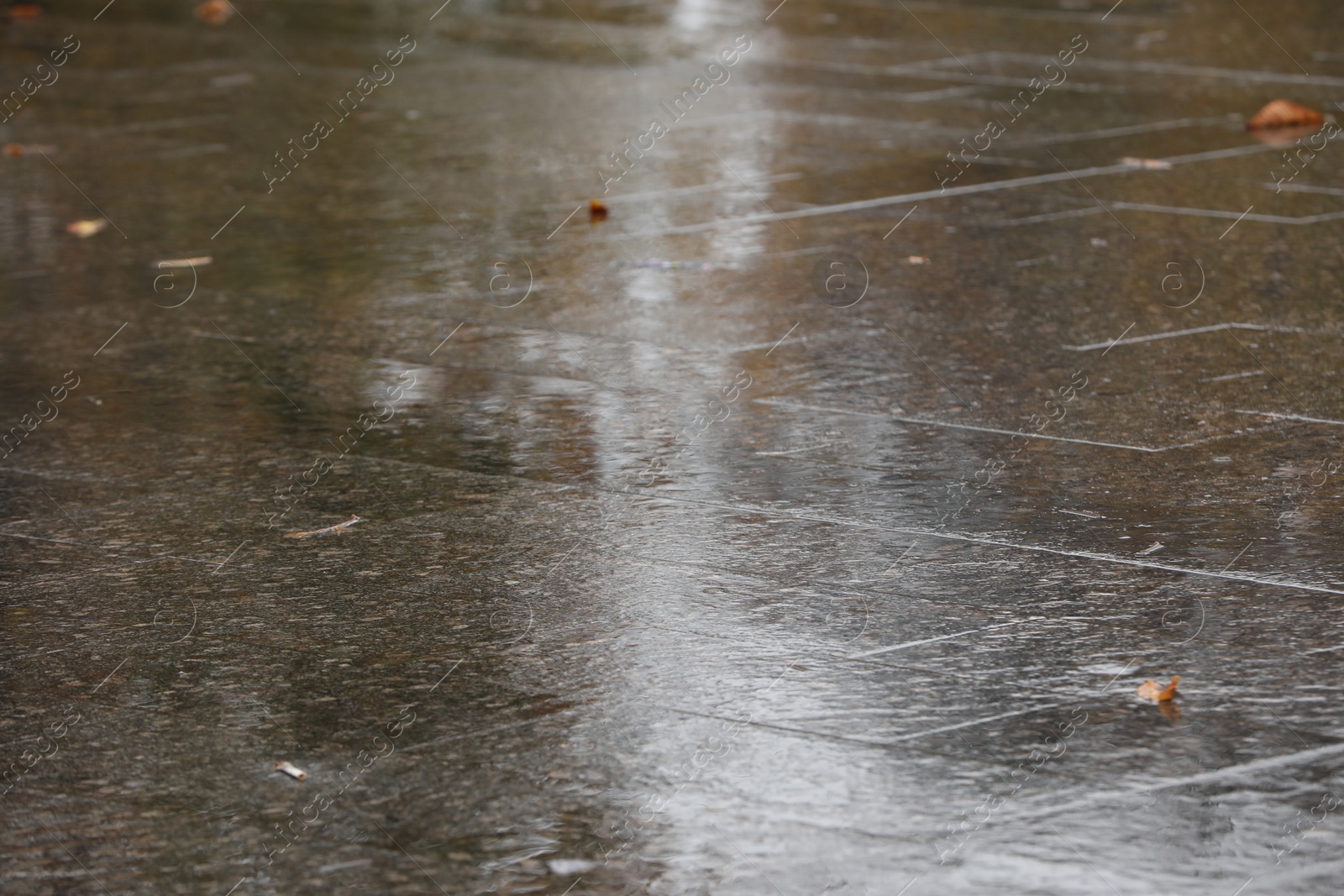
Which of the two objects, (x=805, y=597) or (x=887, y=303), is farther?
(x=887, y=303)

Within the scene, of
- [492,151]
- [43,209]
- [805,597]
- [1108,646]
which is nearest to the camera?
[1108,646]

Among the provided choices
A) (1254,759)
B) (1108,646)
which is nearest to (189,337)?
(1108,646)

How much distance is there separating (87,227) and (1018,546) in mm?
5017

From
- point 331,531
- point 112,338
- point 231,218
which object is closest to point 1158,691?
point 331,531

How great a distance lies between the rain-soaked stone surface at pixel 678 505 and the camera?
9.30ft

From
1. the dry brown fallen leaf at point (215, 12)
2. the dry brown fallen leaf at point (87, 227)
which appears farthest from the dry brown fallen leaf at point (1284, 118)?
the dry brown fallen leaf at point (215, 12)

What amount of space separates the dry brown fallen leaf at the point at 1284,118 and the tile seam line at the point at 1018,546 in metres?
5.49

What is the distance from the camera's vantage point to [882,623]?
3566mm

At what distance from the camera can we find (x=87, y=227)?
24.9 ft

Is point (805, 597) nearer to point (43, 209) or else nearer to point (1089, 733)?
point (1089, 733)

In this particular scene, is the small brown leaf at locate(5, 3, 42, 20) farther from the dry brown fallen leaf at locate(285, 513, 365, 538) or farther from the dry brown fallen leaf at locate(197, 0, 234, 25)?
the dry brown fallen leaf at locate(285, 513, 365, 538)

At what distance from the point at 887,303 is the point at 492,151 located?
125 inches

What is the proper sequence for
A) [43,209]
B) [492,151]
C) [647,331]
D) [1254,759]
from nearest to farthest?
1. [1254,759]
2. [647,331]
3. [43,209]
4. [492,151]

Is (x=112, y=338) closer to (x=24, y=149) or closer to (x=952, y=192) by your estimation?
(x=952, y=192)
